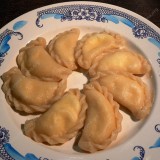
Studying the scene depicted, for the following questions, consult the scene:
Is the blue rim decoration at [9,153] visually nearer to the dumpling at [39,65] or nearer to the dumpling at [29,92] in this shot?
the dumpling at [29,92]

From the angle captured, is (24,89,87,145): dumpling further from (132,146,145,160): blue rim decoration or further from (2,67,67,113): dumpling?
(132,146,145,160): blue rim decoration

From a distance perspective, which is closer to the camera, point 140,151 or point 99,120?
point 140,151

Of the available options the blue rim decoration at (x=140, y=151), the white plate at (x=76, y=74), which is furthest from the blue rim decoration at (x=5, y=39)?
the blue rim decoration at (x=140, y=151)

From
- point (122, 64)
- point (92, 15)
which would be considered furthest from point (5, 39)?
point (122, 64)

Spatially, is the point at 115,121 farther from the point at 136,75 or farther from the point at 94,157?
the point at 136,75

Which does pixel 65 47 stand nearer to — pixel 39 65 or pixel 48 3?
pixel 39 65

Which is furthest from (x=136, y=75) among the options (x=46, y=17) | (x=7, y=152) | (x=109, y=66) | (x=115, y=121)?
(x=7, y=152)
